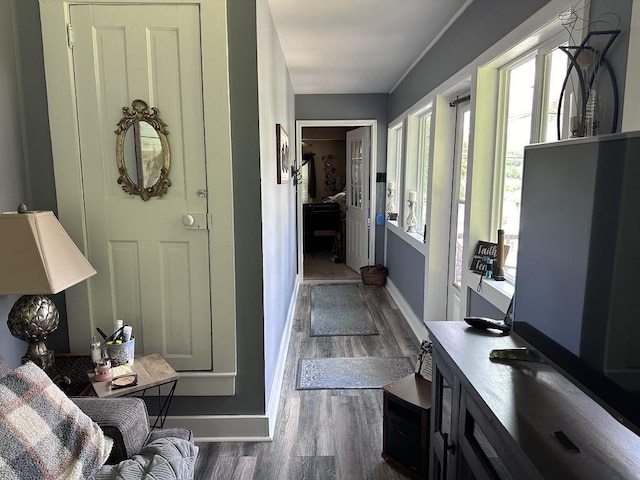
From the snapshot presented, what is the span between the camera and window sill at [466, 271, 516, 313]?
2.15 metres

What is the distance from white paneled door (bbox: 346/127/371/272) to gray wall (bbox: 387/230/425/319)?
576mm

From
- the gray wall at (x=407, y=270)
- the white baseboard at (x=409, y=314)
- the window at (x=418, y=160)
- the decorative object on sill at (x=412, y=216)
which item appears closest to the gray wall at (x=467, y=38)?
the window at (x=418, y=160)

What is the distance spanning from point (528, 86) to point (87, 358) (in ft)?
8.32

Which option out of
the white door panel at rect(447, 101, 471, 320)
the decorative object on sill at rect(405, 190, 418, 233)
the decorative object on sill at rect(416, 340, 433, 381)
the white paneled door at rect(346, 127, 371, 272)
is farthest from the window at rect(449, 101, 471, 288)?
the white paneled door at rect(346, 127, 371, 272)

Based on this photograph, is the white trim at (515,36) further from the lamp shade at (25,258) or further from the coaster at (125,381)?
the coaster at (125,381)

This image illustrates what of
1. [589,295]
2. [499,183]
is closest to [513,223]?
[499,183]

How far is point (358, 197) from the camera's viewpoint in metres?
6.20

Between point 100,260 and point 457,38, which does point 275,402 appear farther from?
point 457,38

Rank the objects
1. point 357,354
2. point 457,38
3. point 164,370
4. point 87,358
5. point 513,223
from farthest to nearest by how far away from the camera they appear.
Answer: point 357,354, point 457,38, point 513,223, point 87,358, point 164,370

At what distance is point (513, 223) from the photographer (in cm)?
239

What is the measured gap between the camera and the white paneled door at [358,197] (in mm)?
5828

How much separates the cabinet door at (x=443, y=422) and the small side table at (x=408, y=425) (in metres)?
0.21

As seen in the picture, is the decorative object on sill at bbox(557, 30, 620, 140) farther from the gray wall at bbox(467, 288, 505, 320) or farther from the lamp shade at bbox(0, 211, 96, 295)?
the lamp shade at bbox(0, 211, 96, 295)

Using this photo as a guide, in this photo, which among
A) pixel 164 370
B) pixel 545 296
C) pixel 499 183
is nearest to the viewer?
pixel 545 296
